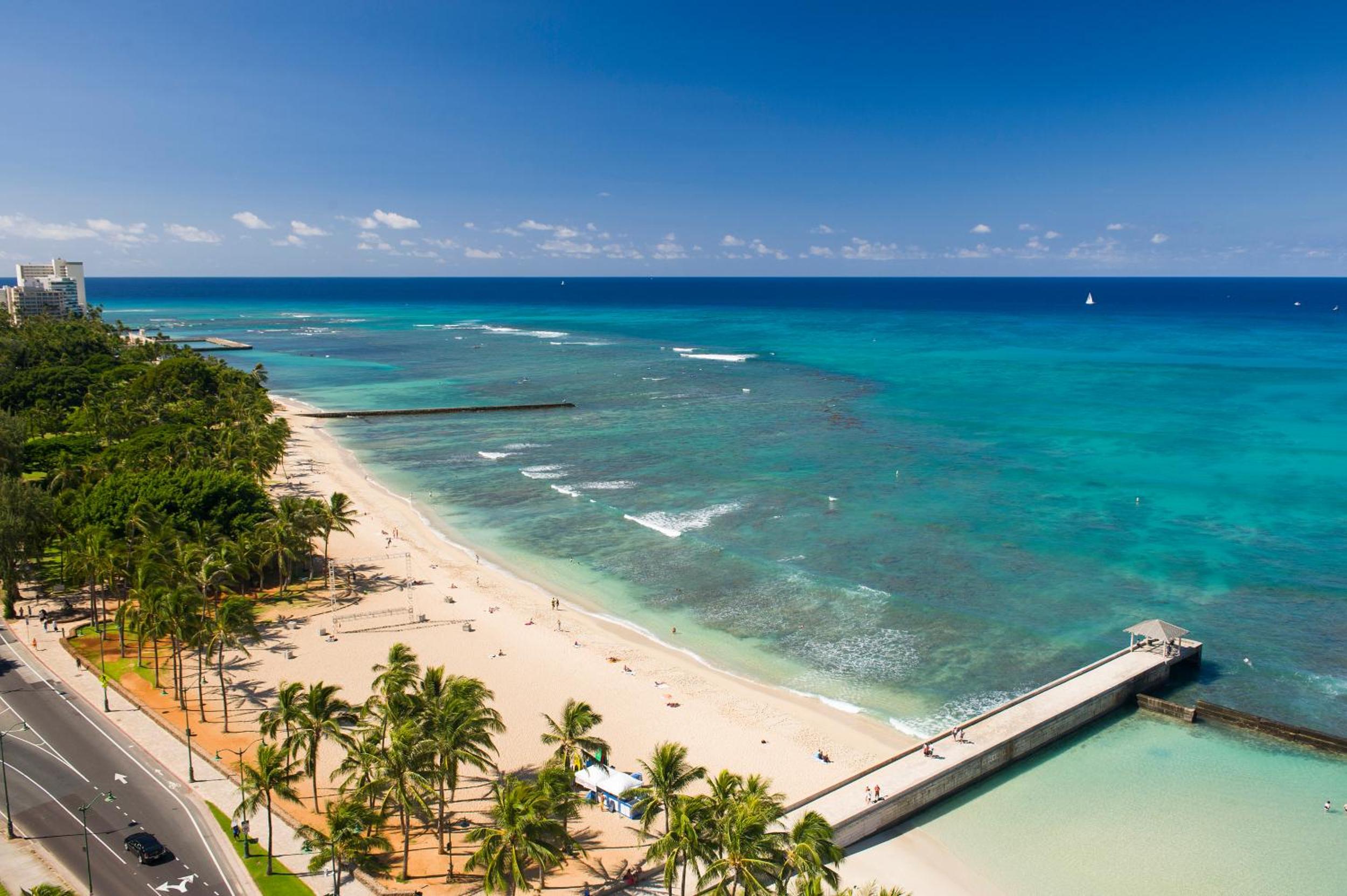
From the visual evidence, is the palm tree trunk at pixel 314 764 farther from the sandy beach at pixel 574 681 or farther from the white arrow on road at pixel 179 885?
the white arrow on road at pixel 179 885

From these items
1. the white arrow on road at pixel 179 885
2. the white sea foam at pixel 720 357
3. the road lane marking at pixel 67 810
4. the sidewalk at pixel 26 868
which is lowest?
the white arrow on road at pixel 179 885

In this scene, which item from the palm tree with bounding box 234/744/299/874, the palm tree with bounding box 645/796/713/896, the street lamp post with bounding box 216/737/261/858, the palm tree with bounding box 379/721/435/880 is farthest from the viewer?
the street lamp post with bounding box 216/737/261/858

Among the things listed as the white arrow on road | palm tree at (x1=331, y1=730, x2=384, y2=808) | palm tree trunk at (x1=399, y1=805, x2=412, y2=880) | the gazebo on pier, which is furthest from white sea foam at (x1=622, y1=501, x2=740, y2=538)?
the white arrow on road

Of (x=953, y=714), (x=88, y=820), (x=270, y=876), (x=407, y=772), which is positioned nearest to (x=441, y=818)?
(x=407, y=772)

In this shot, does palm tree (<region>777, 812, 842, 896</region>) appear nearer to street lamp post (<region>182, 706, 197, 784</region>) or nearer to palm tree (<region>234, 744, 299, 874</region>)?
palm tree (<region>234, 744, 299, 874</region>)

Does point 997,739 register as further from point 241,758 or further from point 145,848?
point 145,848

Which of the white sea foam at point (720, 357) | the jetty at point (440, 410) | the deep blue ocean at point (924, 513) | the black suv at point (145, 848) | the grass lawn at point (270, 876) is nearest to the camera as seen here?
the grass lawn at point (270, 876)

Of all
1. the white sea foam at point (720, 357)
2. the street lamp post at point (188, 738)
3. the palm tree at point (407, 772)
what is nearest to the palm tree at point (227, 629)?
the street lamp post at point (188, 738)
